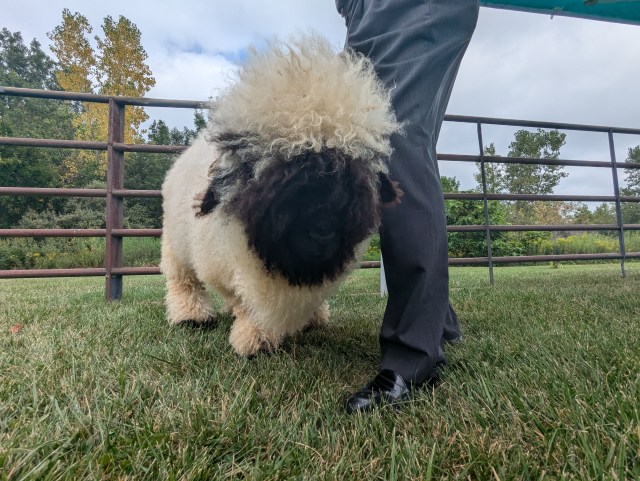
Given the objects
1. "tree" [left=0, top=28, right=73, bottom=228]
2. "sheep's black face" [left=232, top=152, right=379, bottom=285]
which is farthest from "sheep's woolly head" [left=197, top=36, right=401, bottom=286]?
"tree" [left=0, top=28, right=73, bottom=228]

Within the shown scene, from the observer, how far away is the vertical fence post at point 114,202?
4.39m

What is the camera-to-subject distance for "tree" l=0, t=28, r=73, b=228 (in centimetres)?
1636

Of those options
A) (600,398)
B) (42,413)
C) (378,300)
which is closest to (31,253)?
(378,300)

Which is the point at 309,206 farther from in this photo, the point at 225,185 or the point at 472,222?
the point at 472,222

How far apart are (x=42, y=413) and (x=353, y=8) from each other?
2.11 metres

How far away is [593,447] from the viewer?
996 mm

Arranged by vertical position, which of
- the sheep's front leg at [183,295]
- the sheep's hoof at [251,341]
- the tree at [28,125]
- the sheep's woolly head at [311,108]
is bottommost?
the sheep's hoof at [251,341]

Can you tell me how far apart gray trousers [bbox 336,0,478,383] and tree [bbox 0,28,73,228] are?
16680 mm

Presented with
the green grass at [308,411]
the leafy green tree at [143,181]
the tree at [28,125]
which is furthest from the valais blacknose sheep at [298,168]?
the tree at [28,125]

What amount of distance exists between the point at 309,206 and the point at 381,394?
73 cm

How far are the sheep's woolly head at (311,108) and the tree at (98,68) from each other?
65.1 feet

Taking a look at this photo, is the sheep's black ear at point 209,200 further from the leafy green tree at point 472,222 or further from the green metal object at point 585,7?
the leafy green tree at point 472,222

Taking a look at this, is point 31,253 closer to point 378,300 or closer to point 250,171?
point 378,300

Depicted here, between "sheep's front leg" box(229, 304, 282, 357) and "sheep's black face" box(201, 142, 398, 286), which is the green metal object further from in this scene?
"sheep's front leg" box(229, 304, 282, 357)
